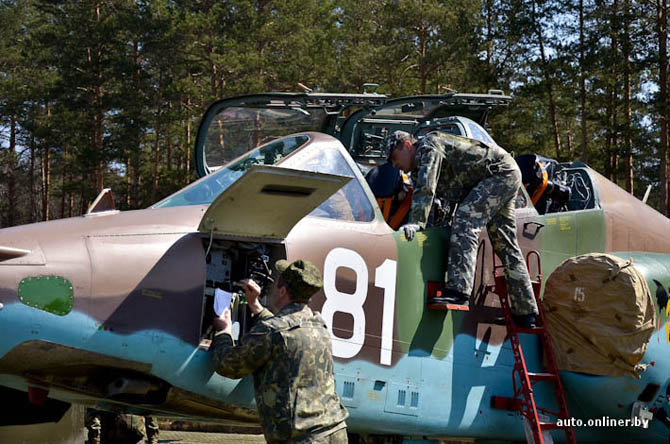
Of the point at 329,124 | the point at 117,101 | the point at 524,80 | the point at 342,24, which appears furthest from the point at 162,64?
the point at 329,124

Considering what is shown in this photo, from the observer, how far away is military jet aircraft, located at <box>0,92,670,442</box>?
4480 millimetres

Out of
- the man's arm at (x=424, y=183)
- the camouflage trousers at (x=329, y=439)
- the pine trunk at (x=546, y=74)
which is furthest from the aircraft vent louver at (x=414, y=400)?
the pine trunk at (x=546, y=74)

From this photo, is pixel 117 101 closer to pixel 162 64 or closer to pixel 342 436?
pixel 162 64

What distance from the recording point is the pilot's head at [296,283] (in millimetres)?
4688

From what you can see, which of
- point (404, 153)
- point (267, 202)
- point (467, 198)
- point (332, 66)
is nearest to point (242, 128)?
point (404, 153)

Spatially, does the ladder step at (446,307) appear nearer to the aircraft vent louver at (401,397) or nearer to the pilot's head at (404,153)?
the aircraft vent louver at (401,397)

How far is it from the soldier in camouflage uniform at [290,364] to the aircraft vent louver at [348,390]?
0.58m

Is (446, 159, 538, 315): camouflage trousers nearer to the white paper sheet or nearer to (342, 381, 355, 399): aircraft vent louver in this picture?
(342, 381, 355, 399): aircraft vent louver

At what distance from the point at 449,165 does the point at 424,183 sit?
0.45m

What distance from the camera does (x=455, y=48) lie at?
32656mm

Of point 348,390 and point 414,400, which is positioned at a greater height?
point 348,390

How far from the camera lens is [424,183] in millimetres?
5996

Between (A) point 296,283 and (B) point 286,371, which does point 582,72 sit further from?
(B) point 286,371

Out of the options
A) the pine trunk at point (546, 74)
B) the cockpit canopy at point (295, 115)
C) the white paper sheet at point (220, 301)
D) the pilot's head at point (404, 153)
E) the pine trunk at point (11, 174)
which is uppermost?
the pine trunk at point (546, 74)
